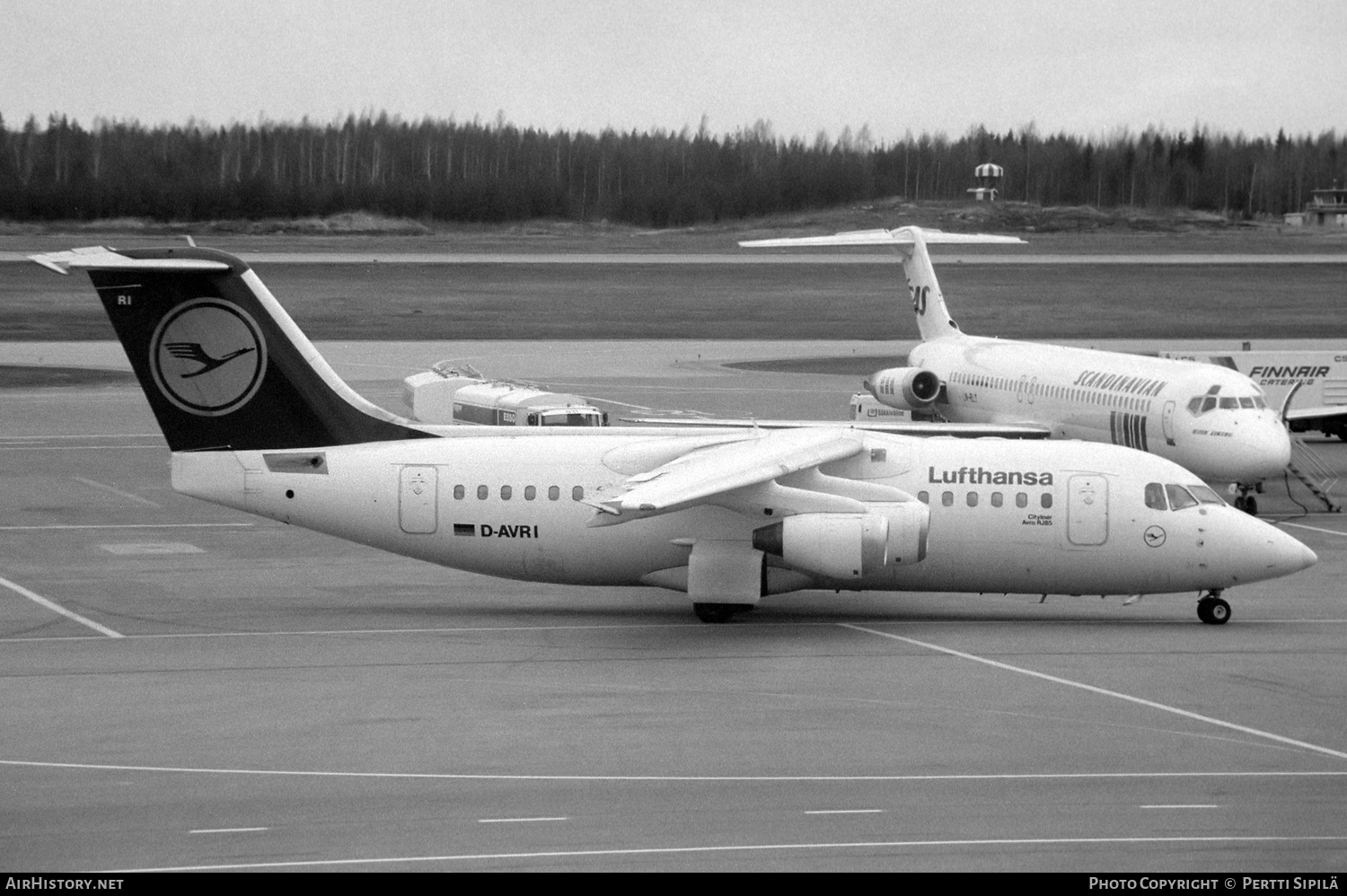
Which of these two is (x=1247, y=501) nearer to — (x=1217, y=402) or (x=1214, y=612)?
(x=1217, y=402)

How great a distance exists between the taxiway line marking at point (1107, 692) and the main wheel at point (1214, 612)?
4.89 metres

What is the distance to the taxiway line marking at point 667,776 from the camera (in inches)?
691

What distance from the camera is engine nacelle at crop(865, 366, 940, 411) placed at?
4834 cm

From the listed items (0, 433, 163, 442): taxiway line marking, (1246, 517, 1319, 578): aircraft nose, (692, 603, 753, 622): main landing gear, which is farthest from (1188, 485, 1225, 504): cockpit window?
(0, 433, 163, 442): taxiway line marking

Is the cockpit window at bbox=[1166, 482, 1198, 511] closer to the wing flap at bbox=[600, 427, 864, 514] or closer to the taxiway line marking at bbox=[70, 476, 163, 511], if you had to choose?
the wing flap at bbox=[600, 427, 864, 514]

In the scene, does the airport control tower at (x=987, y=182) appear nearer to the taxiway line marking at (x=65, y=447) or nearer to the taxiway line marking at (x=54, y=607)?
the taxiway line marking at (x=65, y=447)

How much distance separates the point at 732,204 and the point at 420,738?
102765 millimetres

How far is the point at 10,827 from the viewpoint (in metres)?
15.7

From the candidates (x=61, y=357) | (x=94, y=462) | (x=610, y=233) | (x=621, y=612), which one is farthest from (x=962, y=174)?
(x=621, y=612)

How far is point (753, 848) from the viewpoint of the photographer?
15.1 metres

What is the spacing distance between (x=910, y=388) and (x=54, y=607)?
27033 mm

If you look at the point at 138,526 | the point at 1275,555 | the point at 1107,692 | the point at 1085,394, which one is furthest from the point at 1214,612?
the point at 138,526

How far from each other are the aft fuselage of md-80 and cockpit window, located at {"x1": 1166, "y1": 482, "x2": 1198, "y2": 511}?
32.0ft
